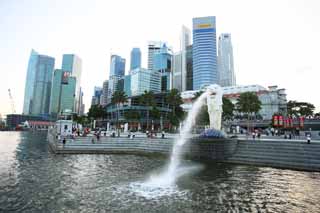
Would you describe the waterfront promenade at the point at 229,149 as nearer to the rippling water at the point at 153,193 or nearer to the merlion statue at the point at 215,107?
the merlion statue at the point at 215,107

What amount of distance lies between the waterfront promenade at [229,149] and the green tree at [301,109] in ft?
340

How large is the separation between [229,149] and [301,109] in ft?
368

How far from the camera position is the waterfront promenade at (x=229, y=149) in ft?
84.8

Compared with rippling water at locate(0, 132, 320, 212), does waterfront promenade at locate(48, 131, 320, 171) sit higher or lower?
higher

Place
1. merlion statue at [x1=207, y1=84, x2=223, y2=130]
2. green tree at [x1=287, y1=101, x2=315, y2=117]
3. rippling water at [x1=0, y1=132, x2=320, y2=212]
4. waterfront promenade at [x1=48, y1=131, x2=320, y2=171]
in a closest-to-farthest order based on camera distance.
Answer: rippling water at [x1=0, y1=132, x2=320, y2=212] < waterfront promenade at [x1=48, y1=131, x2=320, y2=171] < merlion statue at [x1=207, y1=84, x2=223, y2=130] < green tree at [x1=287, y1=101, x2=315, y2=117]

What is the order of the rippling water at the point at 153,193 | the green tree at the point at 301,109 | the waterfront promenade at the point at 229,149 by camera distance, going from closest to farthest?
Result: 1. the rippling water at the point at 153,193
2. the waterfront promenade at the point at 229,149
3. the green tree at the point at 301,109

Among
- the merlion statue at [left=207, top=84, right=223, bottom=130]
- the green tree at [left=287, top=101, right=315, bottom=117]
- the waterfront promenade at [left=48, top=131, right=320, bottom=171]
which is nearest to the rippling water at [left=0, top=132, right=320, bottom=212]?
the waterfront promenade at [left=48, top=131, right=320, bottom=171]

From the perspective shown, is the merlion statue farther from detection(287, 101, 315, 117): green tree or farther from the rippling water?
detection(287, 101, 315, 117): green tree

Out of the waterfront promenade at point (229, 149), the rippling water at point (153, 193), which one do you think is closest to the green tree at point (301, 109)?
the waterfront promenade at point (229, 149)

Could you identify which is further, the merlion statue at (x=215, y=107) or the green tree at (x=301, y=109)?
the green tree at (x=301, y=109)

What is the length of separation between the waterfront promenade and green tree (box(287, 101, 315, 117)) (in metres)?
104

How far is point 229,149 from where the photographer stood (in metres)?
31.0

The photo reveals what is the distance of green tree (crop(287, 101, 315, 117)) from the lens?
116144 millimetres

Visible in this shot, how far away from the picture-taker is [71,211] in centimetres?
1159
